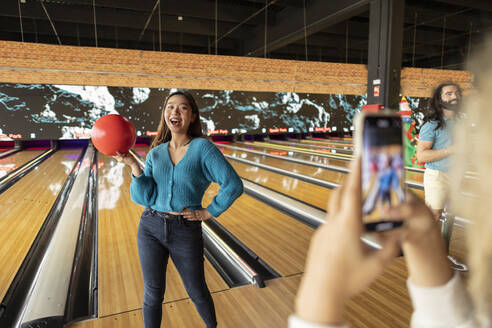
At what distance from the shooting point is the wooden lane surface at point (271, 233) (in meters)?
2.68

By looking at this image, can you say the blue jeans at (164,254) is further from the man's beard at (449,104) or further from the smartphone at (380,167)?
the man's beard at (449,104)

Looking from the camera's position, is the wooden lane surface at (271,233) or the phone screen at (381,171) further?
the wooden lane surface at (271,233)

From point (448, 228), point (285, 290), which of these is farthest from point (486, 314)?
point (448, 228)

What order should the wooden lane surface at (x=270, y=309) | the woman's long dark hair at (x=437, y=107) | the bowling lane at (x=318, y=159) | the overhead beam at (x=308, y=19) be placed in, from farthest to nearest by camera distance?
the overhead beam at (x=308, y=19)
the bowling lane at (x=318, y=159)
the woman's long dark hair at (x=437, y=107)
the wooden lane surface at (x=270, y=309)

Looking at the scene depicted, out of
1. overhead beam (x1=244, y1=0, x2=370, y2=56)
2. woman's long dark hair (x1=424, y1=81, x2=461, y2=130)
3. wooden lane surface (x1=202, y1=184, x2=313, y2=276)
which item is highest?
overhead beam (x1=244, y1=0, x2=370, y2=56)

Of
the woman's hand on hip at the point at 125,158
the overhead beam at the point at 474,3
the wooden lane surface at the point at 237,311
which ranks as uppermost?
the overhead beam at the point at 474,3

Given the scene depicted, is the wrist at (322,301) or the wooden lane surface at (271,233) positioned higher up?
the wrist at (322,301)

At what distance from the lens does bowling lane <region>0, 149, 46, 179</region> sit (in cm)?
627

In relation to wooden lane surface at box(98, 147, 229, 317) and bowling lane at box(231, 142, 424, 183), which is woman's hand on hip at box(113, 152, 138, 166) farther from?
bowling lane at box(231, 142, 424, 183)

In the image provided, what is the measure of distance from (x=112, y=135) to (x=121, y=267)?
54.2 inches

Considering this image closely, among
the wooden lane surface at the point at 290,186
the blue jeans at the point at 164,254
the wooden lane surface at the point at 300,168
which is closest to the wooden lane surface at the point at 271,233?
the wooden lane surface at the point at 290,186

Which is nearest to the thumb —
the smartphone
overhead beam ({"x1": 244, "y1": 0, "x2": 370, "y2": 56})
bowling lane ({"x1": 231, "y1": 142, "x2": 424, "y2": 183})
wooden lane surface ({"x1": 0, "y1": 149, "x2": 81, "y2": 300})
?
the smartphone

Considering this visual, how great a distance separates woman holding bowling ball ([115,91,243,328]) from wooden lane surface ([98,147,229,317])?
0.68 m

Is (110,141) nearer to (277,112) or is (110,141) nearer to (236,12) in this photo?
(236,12)
